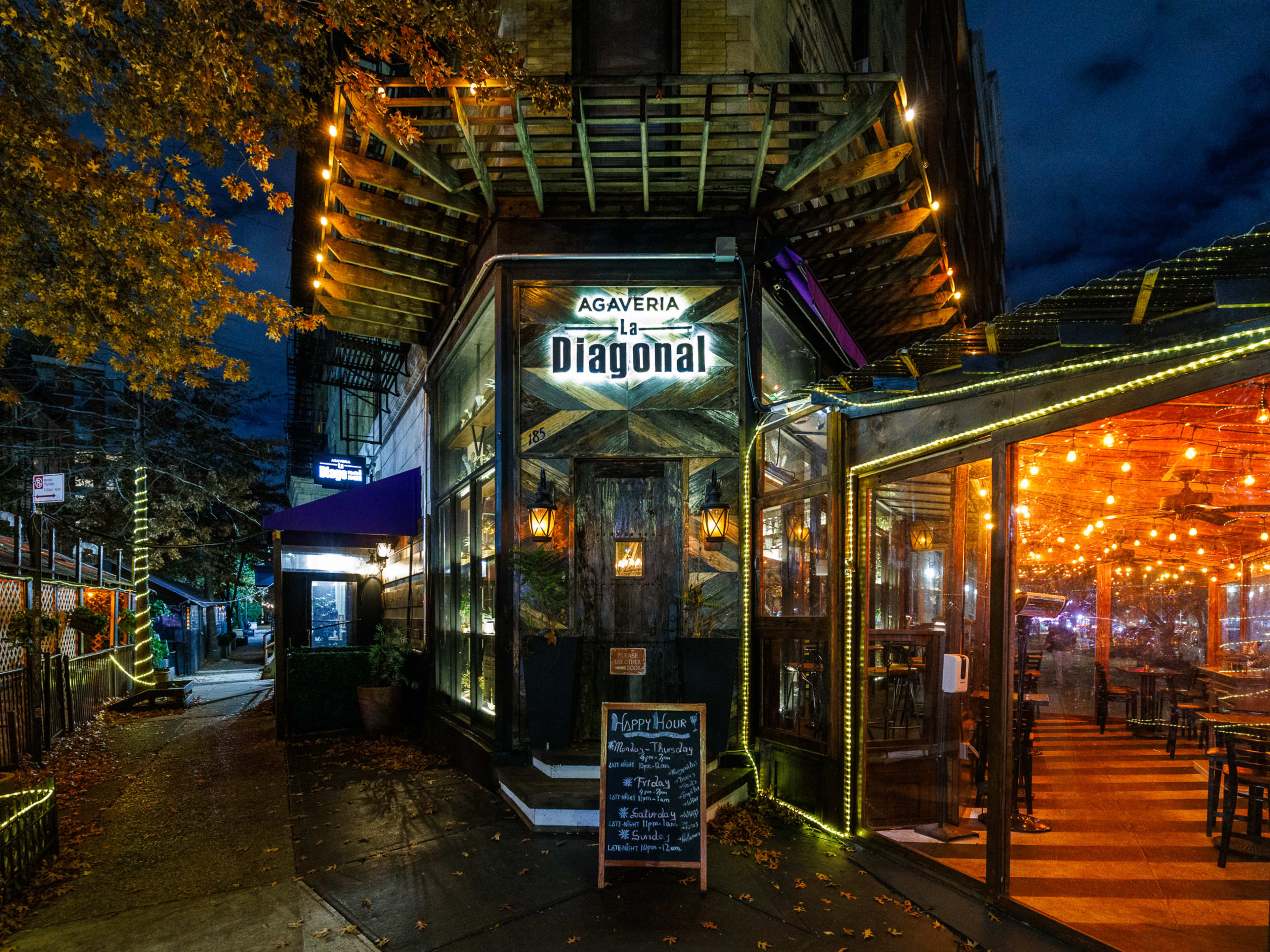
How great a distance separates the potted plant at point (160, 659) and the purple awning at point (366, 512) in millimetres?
8281

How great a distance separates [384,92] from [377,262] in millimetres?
2664

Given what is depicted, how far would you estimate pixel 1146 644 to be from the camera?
9648mm

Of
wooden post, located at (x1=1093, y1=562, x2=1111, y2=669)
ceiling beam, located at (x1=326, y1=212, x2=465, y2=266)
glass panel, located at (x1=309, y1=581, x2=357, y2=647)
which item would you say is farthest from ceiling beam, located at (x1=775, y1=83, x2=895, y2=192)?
glass panel, located at (x1=309, y1=581, x2=357, y2=647)

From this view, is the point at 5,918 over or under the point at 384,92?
under

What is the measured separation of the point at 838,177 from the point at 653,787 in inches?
216

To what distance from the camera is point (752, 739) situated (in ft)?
24.7

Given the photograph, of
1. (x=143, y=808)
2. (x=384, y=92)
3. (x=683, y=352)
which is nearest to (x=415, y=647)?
(x=143, y=808)

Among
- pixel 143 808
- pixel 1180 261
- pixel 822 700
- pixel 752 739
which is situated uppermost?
pixel 1180 261

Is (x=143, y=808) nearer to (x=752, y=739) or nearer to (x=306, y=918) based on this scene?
(x=306, y=918)

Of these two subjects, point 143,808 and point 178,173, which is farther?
point 178,173

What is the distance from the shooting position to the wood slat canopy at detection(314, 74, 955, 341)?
6410mm

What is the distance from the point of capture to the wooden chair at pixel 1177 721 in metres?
9.25

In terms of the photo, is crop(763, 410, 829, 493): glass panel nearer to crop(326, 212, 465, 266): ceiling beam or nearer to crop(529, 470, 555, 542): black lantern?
crop(529, 470, 555, 542): black lantern

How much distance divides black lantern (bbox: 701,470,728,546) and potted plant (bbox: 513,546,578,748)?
1527mm
